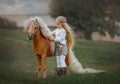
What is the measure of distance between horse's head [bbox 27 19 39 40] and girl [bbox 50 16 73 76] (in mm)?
167

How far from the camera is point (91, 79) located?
711 centimetres

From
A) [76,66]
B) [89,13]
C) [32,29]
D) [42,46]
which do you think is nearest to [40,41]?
[42,46]

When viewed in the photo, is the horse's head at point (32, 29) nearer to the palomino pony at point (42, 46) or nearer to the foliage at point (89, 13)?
the palomino pony at point (42, 46)

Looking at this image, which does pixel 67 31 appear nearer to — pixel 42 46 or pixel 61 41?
pixel 61 41

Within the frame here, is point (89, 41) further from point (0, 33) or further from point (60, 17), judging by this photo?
point (0, 33)

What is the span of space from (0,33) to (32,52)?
1.10ft

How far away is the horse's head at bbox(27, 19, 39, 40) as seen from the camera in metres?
6.97

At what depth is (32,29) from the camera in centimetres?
697

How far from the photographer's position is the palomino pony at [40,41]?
698 cm

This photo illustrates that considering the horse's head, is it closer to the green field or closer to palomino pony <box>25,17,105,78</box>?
palomino pony <box>25,17,105,78</box>

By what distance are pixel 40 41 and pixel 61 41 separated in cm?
19

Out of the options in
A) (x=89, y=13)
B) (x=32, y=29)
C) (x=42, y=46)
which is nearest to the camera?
(x=32, y=29)

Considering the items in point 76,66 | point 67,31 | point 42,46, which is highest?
point 67,31

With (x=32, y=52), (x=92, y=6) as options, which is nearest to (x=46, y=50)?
(x=32, y=52)
